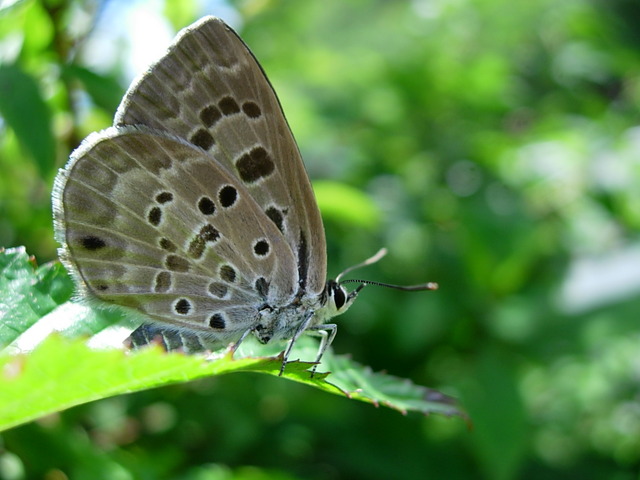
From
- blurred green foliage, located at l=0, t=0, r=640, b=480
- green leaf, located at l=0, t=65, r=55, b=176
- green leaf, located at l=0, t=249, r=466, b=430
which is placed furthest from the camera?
blurred green foliage, located at l=0, t=0, r=640, b=480

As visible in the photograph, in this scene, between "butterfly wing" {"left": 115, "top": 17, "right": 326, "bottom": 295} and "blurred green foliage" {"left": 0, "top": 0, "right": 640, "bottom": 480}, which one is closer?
"butterfly wing" {"left": 115, "top": 17, "right": 326, "bottom": 295}

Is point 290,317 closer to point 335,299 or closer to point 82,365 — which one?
point 335,299

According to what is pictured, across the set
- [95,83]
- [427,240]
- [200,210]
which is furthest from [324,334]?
[427,240]

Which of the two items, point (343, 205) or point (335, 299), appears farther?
point (343, 205)

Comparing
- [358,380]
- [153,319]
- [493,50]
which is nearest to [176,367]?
[358,380]

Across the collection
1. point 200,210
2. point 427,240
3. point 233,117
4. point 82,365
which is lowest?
Result: point 427,240

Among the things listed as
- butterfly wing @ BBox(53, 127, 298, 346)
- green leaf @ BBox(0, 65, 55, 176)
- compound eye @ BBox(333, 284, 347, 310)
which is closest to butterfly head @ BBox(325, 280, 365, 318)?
compound eye @ BBox(333, 284, 347, 310)

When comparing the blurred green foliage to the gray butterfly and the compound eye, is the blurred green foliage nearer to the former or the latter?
the gray butterfly

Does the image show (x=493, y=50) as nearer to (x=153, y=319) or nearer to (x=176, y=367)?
(x=153, y=319)
